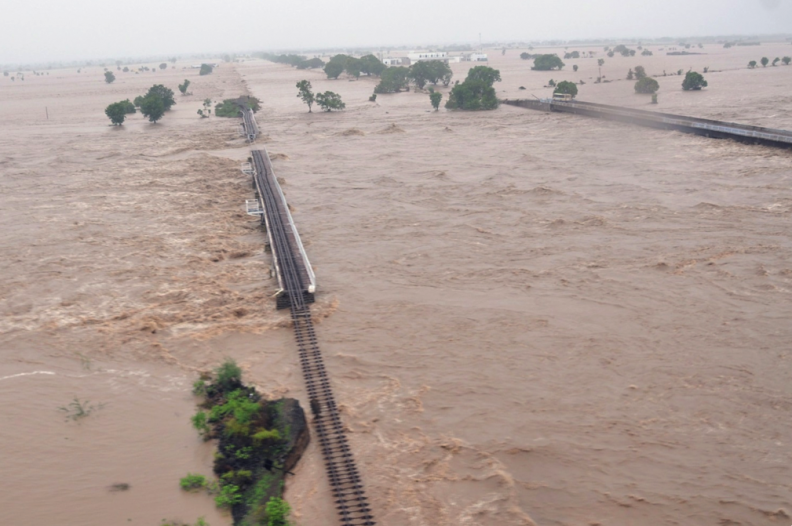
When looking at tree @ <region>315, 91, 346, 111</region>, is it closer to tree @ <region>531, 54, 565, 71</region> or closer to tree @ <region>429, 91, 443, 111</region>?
tree @ <region>429, 91, 443, 111</region>

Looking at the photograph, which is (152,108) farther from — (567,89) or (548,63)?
(548,63)

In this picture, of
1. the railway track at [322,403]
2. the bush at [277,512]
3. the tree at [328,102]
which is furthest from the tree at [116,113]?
the bush at [277,512]

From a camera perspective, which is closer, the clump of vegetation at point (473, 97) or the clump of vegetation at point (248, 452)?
the clump of vegetation at point (248, 452)

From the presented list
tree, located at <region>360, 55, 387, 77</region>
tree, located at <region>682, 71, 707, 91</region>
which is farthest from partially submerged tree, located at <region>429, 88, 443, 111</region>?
tree, located at <region>360, 55, 387, 77</region>

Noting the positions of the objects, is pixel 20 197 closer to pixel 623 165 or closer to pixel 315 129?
pixel 315 129

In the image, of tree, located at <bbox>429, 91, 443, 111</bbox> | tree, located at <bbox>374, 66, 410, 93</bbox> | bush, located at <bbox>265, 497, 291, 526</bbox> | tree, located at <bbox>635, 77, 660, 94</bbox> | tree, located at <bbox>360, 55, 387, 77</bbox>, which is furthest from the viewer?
tree, located at <bbox>360, 55, 387, 77</bbox>

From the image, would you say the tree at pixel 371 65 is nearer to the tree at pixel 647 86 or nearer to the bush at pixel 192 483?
the tree at pixel 647 86
